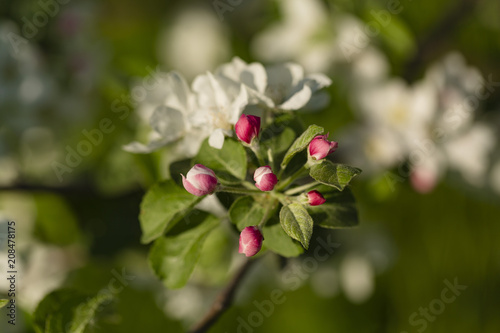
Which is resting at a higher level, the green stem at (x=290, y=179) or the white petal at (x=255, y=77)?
the white petal at (x=255, y=77)

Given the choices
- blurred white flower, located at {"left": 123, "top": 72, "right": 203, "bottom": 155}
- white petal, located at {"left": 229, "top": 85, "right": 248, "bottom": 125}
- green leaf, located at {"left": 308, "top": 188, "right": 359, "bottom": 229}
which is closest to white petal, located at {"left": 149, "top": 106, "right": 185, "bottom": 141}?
A: blurred white flower, located at {"left": 123, "top": 72, "right": 203, "bottom": 155}

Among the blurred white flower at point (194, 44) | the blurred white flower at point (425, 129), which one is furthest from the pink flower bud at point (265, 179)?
the blurred white flower at point (194, 44)

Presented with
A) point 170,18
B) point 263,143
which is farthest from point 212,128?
point 170,18

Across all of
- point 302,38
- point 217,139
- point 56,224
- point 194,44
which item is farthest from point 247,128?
point 194,44

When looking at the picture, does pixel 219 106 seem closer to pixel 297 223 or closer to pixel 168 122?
pixel 168 122

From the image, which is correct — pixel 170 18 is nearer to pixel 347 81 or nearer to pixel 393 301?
pixel 347 81

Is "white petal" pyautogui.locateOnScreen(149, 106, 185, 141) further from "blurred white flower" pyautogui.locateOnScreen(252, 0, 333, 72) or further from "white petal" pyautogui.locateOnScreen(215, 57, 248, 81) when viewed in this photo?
"blurred white flower" pyautogui.locateOnScreen(252, 0, 333, 72)

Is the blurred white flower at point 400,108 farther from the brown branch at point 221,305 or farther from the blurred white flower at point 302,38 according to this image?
the brown branch at point 221,305

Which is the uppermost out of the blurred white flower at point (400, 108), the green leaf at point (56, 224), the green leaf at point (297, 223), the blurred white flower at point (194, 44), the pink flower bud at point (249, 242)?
A: the green leaf at point (297, 223)
